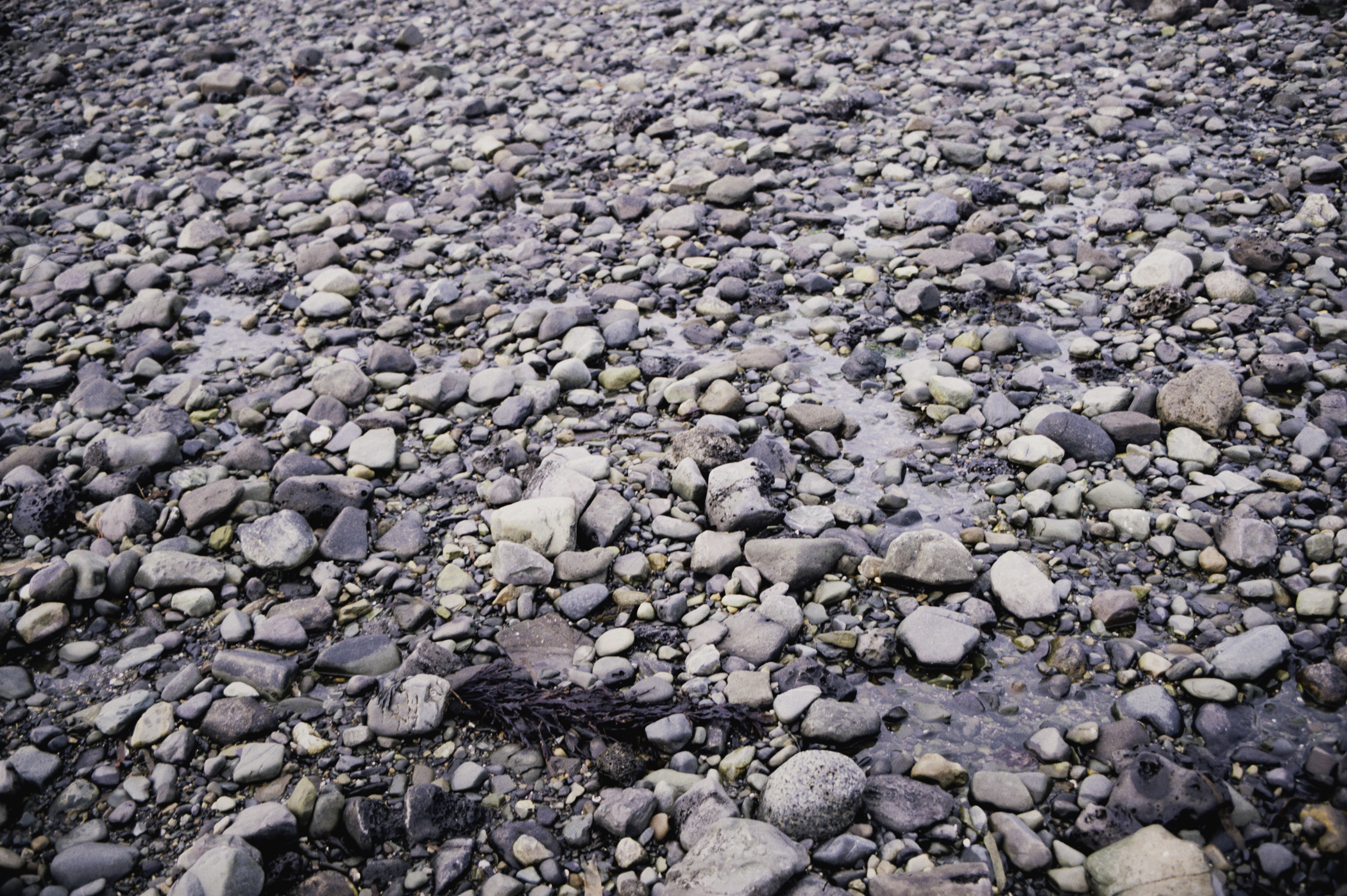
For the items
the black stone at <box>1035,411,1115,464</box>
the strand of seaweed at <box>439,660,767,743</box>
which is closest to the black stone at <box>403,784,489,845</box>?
the strand of seaweed at <box>439,660,767,743</box>

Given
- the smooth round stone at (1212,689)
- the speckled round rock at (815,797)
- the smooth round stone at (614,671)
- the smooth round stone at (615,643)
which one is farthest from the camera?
the smooth round stone at (615,643)

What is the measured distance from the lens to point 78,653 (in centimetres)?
341

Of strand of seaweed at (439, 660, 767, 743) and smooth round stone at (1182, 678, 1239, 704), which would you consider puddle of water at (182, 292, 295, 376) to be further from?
smooth round stone at (1182, 678, 1239, 704)

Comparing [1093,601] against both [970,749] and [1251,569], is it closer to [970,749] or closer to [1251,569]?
[1251,569]

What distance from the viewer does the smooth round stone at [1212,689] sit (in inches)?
111

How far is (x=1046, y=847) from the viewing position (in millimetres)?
2457

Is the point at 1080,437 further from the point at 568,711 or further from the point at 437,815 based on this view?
the point at 437,815

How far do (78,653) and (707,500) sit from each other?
2713 millimetres

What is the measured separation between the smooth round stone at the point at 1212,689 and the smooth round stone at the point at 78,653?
422 centimetres

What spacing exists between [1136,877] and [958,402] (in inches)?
99.2

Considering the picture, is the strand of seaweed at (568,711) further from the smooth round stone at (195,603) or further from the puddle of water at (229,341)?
the puddle of water at (229,341)

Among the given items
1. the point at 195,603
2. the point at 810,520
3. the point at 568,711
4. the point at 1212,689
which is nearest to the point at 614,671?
the point at 568,711


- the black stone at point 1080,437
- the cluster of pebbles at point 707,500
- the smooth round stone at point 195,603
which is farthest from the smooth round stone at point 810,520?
the smooth round stone at point 195,603

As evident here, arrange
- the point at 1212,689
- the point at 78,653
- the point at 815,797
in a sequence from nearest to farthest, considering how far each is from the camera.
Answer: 1. the point at 815,797
2. the point at 1212,689
3. the point at 78,653
